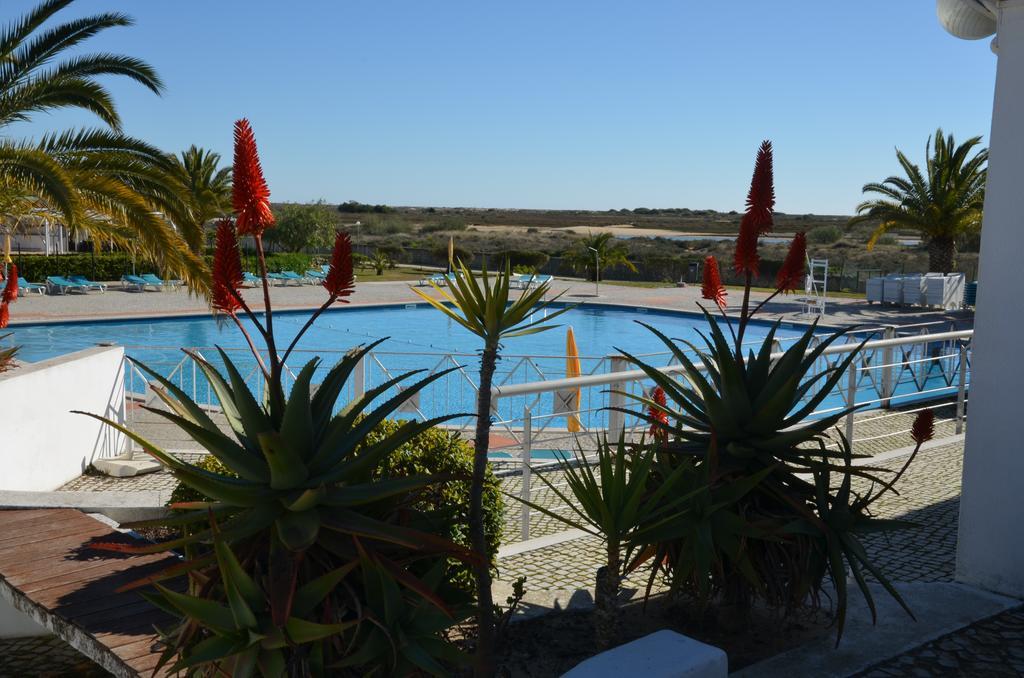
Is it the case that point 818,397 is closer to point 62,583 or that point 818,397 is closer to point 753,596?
point 753,596

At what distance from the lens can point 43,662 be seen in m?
4.25

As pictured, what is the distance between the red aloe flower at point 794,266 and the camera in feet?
11.9

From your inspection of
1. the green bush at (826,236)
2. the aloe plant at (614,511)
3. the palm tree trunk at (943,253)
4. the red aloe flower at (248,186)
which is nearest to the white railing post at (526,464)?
the aloe plant at (614,511)

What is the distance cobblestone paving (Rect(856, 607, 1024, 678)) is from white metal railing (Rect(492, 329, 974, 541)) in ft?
3.56

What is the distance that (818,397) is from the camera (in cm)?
369

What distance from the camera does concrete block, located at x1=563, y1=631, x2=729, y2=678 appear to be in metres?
2.56

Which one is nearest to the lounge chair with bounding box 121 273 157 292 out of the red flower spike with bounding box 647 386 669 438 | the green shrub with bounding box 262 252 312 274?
the green shrub with bounding box 262 252 312 274

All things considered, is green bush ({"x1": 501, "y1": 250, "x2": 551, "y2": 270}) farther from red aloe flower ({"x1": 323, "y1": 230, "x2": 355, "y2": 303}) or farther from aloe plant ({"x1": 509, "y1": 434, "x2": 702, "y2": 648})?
red aloe flower ({"x1": 323, "y1": 230, "x2": 355, "y2": 303})

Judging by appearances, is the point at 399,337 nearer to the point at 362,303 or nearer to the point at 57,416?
the point at 362,303

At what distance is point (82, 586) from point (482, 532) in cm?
180

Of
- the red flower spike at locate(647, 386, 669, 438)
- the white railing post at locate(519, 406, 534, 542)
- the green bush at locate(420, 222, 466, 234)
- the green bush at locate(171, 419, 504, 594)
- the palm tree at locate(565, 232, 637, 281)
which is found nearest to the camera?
the red flower spike at locate(647, 386, 669, 438)

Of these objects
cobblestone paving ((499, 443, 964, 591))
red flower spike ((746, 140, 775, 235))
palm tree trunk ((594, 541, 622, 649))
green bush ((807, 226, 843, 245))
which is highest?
green bush ((807, 226, 843, 245))

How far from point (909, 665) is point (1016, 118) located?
255 centimetres

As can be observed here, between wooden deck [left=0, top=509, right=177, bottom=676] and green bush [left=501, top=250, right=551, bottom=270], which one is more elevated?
green bush [left=501, top=250, right=551, bottom=270]
